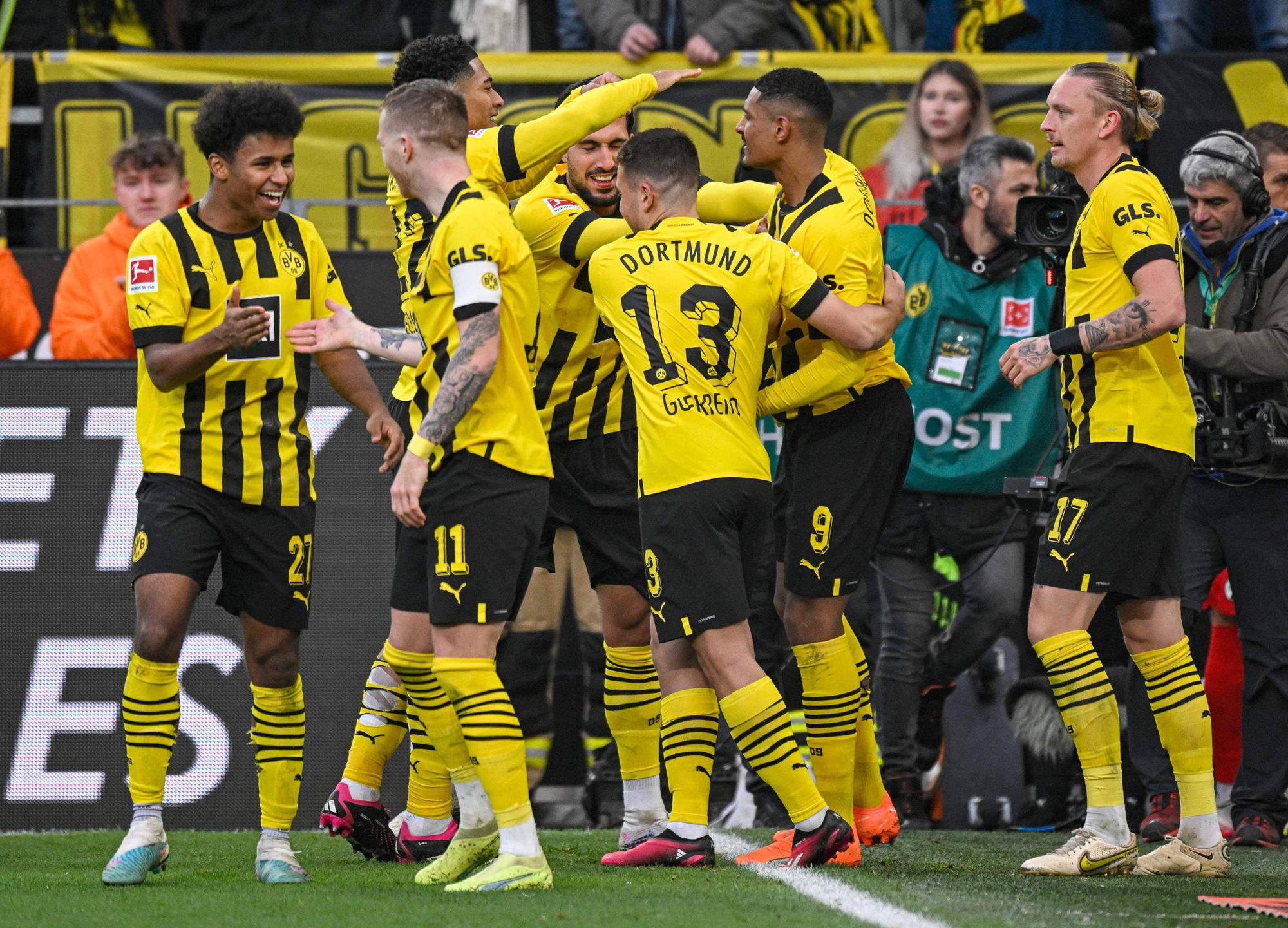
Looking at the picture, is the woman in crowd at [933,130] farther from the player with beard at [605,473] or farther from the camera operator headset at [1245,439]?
the player with beard at [605,473]

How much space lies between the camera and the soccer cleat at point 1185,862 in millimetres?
5285

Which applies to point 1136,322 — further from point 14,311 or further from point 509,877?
point 14,311

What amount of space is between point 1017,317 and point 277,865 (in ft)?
13.2

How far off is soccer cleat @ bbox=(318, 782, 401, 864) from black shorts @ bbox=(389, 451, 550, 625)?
1.25m

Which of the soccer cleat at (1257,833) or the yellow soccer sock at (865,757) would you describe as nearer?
the yellow soccer sock at (865,757)

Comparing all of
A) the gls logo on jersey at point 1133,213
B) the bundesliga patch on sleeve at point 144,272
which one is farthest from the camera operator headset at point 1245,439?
the bundesliga patch on sleeve at point 144,272

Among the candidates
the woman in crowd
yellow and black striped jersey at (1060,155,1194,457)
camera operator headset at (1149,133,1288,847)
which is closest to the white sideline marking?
yellow and black striped jersey at (1060,155,1194,457)

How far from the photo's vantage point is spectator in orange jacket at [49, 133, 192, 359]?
7594 mm

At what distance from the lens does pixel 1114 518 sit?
519 cm

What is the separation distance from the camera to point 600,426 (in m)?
5.85

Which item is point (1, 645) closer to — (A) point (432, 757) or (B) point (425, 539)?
(A) point (432, 757)

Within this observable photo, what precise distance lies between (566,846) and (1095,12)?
601cm

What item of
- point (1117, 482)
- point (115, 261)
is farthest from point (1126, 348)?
point (115, 261)

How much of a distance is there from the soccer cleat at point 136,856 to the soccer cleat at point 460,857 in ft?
2.68
